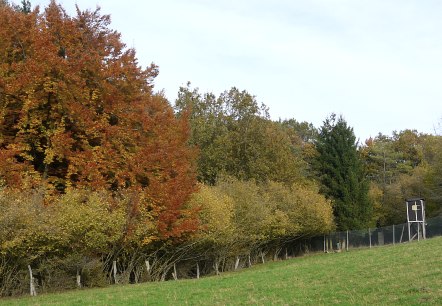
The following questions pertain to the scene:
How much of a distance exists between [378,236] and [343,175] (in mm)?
13238

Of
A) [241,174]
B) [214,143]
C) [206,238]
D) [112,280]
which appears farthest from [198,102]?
[112,280]

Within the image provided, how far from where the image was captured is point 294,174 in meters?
54.8

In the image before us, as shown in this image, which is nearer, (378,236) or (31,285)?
(31,285)

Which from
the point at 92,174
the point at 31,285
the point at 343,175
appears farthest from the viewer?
the point at 343,175

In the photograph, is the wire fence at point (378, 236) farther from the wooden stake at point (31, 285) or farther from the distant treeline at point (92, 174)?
the wooden stake at point (31, 285)

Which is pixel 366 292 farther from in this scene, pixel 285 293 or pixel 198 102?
pixel 198 102

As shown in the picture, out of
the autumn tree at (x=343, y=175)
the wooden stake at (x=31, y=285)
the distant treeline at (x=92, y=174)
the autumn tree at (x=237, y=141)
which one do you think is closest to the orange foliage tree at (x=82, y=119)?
the distant treeline at (x=92, y=174)

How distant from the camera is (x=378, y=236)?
48.7m

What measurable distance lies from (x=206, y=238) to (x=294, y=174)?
82.6 feet

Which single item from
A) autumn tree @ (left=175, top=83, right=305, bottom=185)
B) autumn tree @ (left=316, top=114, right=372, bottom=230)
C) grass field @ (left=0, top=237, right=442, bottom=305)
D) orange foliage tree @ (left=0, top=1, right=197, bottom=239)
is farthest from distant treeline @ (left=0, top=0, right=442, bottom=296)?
autumn tree @ (left=316, top=114, right=372, bottom=230)

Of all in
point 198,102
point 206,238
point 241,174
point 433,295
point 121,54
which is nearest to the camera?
point 433,295

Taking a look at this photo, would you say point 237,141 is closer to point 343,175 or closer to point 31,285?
point 343,175

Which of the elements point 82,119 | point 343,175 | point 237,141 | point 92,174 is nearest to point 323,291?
point 92,174

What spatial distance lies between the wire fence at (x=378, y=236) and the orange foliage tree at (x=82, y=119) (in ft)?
80.5
